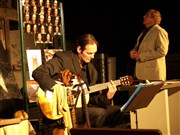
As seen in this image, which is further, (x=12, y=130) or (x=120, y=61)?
(x=120, y=61)

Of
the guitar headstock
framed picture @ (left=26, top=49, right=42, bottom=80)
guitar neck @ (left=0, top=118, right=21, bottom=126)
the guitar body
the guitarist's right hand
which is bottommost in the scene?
guitar neck @ (left=0, top=118, right=21, bottom=126)

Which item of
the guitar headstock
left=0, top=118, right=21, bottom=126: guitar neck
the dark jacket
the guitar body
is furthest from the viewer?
the guitar headstock

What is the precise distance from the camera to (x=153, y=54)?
4496mm

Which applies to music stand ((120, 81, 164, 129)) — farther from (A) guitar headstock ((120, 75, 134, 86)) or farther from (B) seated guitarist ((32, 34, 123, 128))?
(A) guitar headstock ((120, 75, 134, 86))

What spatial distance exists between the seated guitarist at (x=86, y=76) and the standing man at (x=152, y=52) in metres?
0.80

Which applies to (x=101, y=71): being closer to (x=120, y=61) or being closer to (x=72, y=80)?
(x=120, y=61)

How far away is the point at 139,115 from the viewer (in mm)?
4273

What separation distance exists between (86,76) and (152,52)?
0.99 meters

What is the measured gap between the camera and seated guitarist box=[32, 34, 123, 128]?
3.63m

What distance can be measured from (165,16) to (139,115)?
3530mm

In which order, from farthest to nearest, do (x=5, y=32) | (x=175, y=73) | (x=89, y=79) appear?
(x=175, y=73), (x=5, y=32), (x=89, y=79)

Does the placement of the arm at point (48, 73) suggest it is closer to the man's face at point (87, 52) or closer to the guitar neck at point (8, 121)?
the man's face at point (87, 52)

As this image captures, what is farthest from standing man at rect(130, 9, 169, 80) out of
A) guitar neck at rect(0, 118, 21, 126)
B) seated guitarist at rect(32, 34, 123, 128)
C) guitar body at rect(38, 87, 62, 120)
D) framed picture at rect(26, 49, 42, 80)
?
guitar neck at rect(0, 118, 21, 126)

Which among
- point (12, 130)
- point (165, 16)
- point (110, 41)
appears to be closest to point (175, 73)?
point (165, 16)
